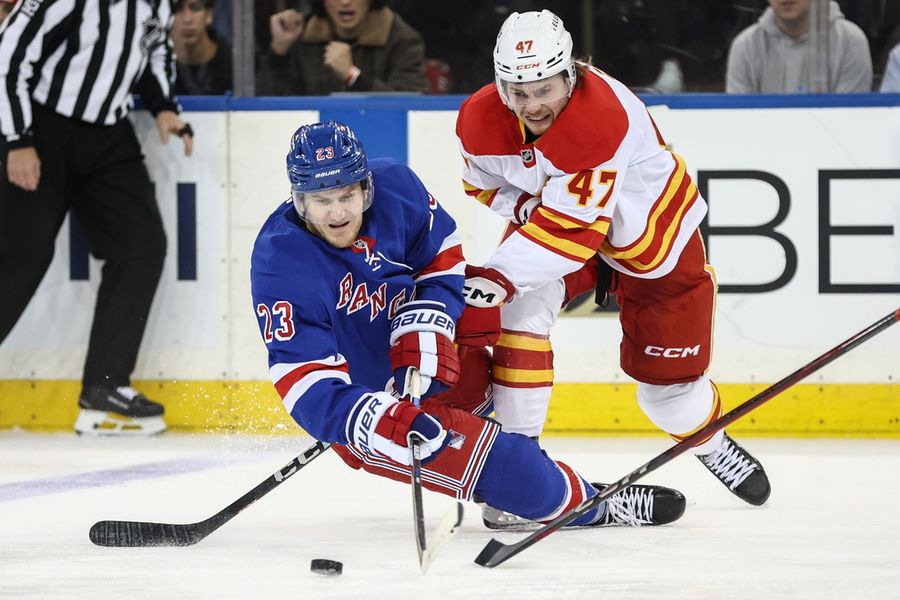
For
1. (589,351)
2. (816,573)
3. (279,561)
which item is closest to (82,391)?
(589,351)

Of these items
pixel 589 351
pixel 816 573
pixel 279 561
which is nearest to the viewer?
pixel 816 573

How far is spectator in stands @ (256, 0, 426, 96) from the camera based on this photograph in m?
4.07

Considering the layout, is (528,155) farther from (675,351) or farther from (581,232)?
(675,351)

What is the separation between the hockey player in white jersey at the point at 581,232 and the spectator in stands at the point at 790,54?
1.27 meters

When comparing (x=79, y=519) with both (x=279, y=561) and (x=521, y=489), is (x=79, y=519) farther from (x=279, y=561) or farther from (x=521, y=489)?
(x=521, y=489)

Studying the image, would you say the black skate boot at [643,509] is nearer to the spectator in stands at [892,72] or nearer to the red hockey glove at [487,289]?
the red hockey glove at [487,289]

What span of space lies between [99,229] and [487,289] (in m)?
1.87

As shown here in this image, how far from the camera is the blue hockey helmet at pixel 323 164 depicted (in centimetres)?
228

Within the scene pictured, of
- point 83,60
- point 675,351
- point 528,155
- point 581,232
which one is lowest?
point 675,351

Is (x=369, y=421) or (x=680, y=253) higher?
(x=680, y=253)

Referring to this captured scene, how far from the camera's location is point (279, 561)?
234 cm

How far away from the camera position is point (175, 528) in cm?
250

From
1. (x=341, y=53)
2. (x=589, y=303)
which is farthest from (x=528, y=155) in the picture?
(x=341, y=53)

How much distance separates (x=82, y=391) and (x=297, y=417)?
6.31 ft
